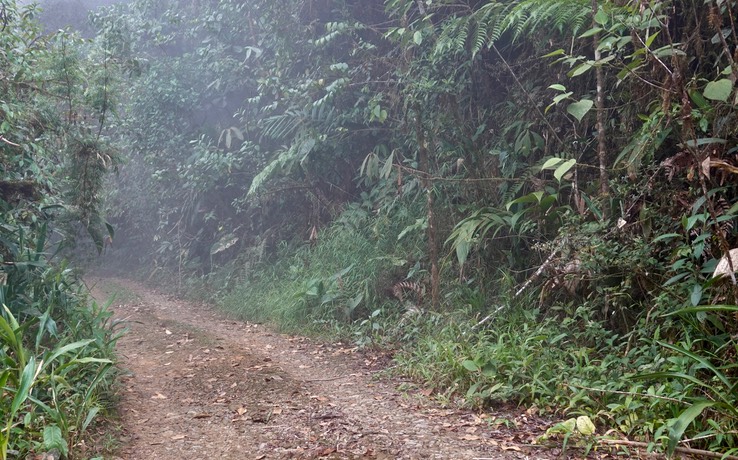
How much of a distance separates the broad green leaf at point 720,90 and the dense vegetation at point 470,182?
0.8 inches

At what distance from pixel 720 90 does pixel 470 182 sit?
344 centimetres

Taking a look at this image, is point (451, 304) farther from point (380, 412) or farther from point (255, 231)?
point (255, 231)

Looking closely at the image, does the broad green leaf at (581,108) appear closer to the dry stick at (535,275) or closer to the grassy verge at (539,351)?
the dry stick at (535,275)

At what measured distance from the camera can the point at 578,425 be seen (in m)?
3.82

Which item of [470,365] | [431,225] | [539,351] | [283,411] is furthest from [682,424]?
[431,225]

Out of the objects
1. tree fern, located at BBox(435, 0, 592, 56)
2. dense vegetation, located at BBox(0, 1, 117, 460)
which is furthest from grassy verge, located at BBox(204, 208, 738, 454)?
dense vegetation, located at BBox(0, 1, 117, 460)

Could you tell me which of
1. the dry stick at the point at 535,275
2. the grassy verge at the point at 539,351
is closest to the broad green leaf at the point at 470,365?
the grassy verge at the point at 539,351

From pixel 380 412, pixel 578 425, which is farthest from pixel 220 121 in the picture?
pixel 578 425

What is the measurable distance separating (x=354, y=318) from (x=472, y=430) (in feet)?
12.0

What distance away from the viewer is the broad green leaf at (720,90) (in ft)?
13.2

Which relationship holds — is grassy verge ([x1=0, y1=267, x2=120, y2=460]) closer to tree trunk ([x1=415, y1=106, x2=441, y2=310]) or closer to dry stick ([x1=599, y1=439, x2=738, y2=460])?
dry stick ([x1=599, y1=439, x2=738, y2=460])

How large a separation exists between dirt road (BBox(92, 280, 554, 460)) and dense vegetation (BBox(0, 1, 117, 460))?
0.50 m

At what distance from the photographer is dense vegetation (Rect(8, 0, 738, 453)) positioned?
14.0ft

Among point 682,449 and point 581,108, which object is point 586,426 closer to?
point 682,449
